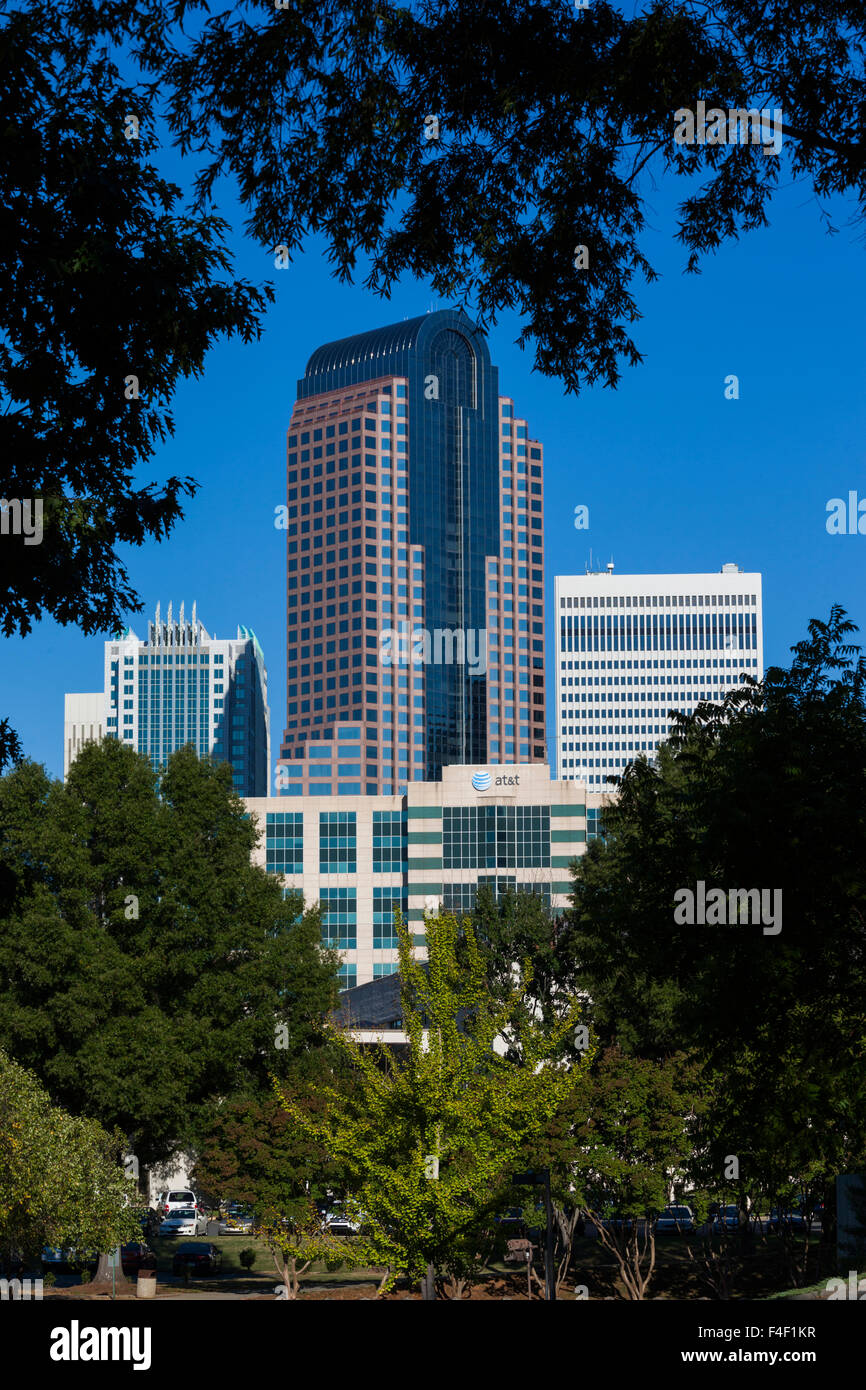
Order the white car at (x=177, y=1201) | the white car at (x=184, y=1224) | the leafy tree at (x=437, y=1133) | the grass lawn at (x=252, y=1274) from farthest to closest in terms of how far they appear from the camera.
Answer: the white car at (x=177, y=1201)
the white car at (x=184, y=1224)
the grass lawn at (x=252, y=1274)
the leafy tree at (x=437, y=1133)

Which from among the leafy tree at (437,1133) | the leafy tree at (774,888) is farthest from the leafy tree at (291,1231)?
the leafy tree at (774,888)

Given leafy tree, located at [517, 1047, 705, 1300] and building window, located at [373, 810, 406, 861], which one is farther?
building window, located at [373, 810, 406, 861]

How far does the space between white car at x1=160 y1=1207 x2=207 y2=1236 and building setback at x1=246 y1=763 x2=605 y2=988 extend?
67.8 metres

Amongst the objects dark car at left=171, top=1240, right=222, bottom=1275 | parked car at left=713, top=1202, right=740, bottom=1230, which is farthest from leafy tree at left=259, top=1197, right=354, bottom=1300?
parked car at left=713, top=1202, right=740, bottom=1230

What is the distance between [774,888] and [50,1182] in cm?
1900

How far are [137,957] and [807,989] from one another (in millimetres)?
34326

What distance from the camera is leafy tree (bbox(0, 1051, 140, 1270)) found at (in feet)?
103

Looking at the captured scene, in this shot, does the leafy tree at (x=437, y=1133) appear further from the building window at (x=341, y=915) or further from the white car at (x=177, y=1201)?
the building window at (x=341, y=915)

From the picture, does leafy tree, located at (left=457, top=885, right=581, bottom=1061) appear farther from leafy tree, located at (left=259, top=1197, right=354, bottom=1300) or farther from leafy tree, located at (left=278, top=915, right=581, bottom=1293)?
leafy tree, located at (left=278, top=915, right=581, bottom=1293)

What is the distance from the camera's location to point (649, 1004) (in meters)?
52.6

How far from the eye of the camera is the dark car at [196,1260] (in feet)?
187

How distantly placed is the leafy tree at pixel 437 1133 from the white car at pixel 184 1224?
4668 cm

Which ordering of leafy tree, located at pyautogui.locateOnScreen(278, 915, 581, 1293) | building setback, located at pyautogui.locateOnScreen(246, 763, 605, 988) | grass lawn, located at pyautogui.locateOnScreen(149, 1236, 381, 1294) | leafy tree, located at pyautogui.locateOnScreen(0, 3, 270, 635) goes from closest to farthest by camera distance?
1. leafy tree, located at pyautogui.locateOnScreen(0, 3, 270, 635)
2. leafy tree, located at pyautogui.locateOnScreen(278, 915, 581, 1293)
3. grass lawn, located at pyautogui.locateOnScreen(149, 1236, 381, 1294)
4. building setback, located at pyautogui.locateOnScreen(246, 763, 605, 988)
